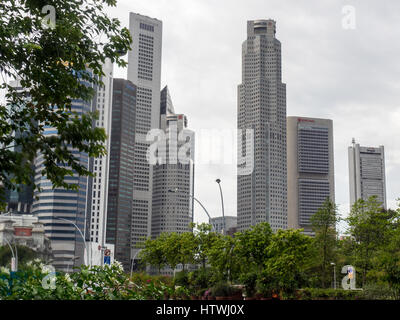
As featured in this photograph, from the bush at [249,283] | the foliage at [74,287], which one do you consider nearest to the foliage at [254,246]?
the bush at [249,283]

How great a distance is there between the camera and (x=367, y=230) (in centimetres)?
3058

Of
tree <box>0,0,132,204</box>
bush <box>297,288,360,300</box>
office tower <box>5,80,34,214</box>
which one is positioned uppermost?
tree <box>0,0,132,204</box>

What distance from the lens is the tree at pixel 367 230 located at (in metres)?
29.3

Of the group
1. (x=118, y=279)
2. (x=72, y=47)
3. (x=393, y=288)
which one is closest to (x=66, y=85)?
(x=72, y=47)

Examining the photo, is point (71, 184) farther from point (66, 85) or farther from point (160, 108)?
point (160, 108)

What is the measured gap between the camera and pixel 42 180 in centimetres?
706

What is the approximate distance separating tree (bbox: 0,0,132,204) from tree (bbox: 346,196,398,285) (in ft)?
81.6

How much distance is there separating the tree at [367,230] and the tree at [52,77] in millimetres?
24863

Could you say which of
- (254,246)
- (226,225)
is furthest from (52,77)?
(226,225)

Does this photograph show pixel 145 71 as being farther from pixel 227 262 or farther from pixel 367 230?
pixel 367 230

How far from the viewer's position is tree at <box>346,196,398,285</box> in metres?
29.3

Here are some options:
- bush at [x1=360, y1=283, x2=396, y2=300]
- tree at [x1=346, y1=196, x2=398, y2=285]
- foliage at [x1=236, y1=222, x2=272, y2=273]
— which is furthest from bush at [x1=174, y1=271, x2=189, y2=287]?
tree at [x1=346, y1=196, x2=398, y2=285]

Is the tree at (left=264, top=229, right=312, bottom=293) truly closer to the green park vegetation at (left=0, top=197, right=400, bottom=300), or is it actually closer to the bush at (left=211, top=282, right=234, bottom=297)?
the green park vegetation at (left=0, top=197, right=400, bottom=300)
